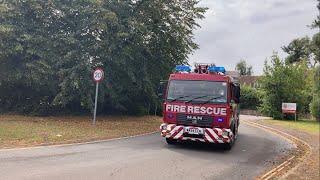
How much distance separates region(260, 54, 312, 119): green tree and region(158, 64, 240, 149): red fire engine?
37.8 m

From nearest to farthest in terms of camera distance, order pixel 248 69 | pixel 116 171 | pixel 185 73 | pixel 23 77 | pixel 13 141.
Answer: pixel 116 171, pixel 13 141, pixel 185 73, pixel 23 77, pixel 248 69

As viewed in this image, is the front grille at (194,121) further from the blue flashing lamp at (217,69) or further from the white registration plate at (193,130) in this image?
the blue flashing lamp at (217,69)

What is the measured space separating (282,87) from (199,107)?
129 feet

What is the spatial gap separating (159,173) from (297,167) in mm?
4869

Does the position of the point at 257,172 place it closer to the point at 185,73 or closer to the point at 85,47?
the point at 185,73

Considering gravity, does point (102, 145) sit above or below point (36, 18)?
below

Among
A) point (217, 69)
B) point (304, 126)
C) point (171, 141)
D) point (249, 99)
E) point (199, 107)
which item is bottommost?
point (171, 141)

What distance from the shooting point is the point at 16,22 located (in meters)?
25.2

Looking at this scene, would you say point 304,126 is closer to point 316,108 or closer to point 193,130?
point 316,108

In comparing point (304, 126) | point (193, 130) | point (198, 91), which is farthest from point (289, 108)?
point (193, 130)

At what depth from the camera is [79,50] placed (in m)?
25.3

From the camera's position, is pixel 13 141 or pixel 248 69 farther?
pixel 248 69

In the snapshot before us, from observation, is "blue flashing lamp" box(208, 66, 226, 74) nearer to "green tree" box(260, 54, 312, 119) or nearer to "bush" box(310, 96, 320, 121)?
"bush" box(310, 96, 320, 121)

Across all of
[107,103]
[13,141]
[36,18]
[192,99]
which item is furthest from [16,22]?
[192,99]
